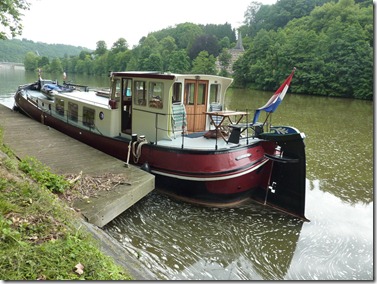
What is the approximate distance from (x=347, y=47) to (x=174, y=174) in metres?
46.1

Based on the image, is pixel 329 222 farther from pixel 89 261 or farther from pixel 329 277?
pixel 89 261

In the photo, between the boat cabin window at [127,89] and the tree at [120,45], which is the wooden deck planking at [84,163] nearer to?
the boat cabin window at [127,89]

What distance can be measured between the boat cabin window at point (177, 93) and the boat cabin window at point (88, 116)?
3135 mm

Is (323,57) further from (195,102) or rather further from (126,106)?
(126,106)

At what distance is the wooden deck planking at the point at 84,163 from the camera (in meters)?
6.04

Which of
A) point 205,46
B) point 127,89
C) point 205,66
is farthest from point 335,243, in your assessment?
point 205,46

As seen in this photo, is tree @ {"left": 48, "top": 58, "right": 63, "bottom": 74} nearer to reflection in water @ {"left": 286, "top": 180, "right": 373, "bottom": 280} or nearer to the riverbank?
reflection in water @ {"left": 286, "top": 180, "right": 373, "bottom": 280}

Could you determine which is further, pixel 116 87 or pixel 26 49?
pixel 26 49

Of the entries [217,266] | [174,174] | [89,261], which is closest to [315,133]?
[174,174]

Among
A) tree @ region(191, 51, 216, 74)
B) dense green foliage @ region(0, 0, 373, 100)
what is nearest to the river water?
dense green foliage @ region(0, 0, 373, 100)

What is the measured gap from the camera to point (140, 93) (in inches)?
349

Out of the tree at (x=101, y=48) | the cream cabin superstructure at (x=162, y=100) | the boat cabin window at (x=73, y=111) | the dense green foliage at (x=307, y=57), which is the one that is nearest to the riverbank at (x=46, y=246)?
the cream cabin superstructure at (x=162, y=100)

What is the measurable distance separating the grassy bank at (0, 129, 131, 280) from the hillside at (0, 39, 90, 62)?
148 metres

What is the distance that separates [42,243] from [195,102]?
6.29 m
